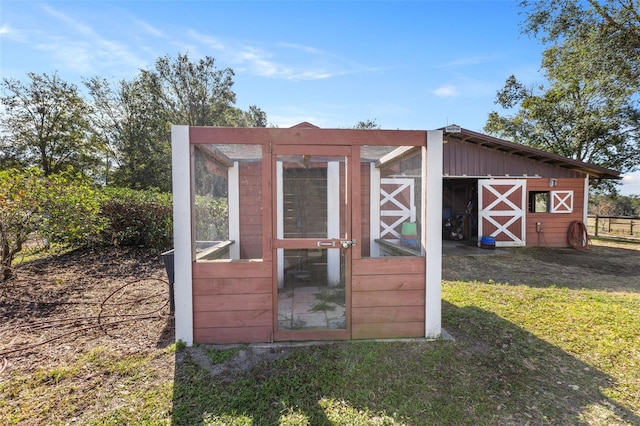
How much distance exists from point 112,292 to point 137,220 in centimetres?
266

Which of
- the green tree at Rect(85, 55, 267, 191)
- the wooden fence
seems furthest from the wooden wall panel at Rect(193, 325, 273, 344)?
the wooden fence

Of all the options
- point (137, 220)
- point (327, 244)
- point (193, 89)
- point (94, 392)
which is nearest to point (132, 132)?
point (193, 89)

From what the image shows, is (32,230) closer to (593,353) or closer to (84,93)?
(593,353)

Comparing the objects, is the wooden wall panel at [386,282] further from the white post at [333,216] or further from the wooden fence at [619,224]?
the wooden fence at [619,224]

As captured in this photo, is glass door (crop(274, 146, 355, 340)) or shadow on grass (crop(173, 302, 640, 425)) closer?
shadow on grass (crop(173, 302, 640, 425))


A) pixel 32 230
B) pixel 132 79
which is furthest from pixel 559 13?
pixel 132 79

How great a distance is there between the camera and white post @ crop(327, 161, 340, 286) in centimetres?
293

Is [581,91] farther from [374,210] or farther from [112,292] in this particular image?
[112,292]

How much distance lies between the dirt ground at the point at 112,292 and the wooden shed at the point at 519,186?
39.7 inches

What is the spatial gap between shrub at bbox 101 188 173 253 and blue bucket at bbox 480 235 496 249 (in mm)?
8354

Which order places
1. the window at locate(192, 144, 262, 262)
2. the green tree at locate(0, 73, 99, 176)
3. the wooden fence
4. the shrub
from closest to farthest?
1. the window at locate(192, 144, 262, 262)
2. the shrub
3. the wooden fence
4. the green tree at locate(0, 73, 99, 176)

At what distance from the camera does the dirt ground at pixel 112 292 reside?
107 inches

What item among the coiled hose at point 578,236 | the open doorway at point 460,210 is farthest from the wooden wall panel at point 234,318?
the coiled hose at point 578,236

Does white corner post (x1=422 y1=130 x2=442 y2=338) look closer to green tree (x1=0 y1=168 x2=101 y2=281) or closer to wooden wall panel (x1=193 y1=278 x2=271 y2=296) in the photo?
wooden wall panel (x1=193 y1=278 x2=271 y2=296)
